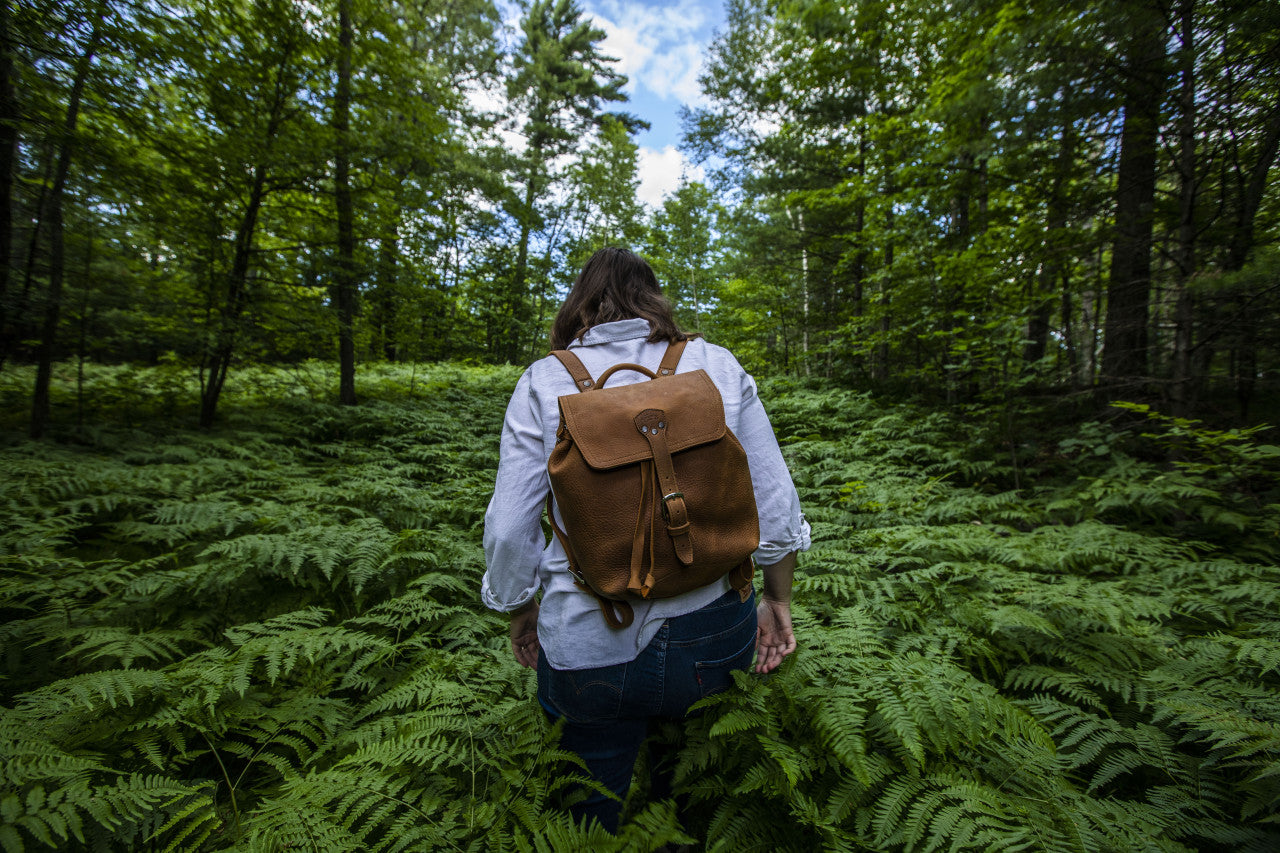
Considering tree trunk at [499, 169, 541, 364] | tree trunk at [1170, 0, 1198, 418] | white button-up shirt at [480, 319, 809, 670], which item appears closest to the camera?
white button-up shirt at [480, 319, 809, 670]

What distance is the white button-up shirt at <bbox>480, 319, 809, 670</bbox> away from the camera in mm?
1298

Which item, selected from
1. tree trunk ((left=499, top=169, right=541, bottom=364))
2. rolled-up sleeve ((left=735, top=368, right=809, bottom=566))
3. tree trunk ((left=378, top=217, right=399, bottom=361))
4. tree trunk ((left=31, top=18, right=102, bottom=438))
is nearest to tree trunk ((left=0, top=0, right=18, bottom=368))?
tree trunk ((left=31, top=18, right=102, bottom=438))

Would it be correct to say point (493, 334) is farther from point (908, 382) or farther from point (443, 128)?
point (908, 382)

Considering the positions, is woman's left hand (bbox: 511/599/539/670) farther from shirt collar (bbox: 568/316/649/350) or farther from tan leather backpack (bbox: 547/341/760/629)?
shirt collar (bbox: 568/316/649/350)

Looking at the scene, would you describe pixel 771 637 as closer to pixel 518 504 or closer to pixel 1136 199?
pixel 518 504

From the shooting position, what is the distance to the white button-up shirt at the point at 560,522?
1.30m

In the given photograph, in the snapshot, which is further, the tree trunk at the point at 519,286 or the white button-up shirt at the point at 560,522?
the tree trunk at the point at 519,286

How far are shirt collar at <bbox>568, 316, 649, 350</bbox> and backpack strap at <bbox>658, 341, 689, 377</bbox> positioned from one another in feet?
0.37

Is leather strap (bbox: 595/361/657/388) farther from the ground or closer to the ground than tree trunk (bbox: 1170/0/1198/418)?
closer to the ground

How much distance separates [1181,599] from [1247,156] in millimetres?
4600

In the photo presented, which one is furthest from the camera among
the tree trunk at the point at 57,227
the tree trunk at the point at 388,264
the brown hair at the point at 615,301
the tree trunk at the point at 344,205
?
the tree trunk at the point at 388,264

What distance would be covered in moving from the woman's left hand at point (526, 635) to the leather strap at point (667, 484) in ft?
1.96

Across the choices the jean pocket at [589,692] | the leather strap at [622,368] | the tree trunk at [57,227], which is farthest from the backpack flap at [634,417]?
the tree trunk at [57,227]

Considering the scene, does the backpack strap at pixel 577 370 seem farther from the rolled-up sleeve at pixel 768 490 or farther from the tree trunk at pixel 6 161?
the tree trunk at pixel 6 161
